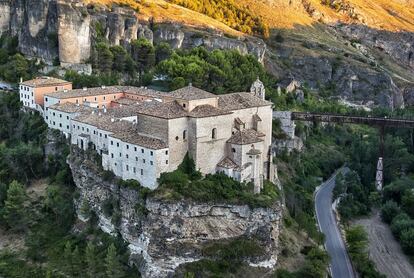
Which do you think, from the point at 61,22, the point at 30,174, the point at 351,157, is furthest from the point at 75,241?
the point at 351,157

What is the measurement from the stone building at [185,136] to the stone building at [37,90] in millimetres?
13426

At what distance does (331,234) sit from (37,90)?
37.8 m

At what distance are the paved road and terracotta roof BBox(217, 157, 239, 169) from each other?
1439 cm

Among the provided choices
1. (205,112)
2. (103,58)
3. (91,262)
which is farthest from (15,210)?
(103,58)

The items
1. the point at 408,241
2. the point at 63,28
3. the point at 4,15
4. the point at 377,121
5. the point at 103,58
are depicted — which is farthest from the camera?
the point at 4,15

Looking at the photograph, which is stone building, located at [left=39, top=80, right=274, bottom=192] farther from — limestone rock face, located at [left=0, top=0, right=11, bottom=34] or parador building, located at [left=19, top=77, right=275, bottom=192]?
limestone rock face, located at [left=0, top=0, right=11, bottom=34]

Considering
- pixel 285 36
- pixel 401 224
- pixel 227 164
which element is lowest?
pixel 401 224

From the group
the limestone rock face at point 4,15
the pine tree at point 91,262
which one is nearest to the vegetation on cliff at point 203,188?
the pine tree at point 91,262

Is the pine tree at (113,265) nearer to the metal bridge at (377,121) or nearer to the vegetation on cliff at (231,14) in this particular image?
the metal bridge at (377,121)

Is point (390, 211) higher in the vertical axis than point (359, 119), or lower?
lower

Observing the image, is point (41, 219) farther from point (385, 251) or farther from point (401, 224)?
point (401, 224)

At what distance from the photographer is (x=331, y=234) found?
6269cm

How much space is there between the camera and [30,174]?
6406 cm

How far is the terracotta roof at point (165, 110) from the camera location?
47.7m
